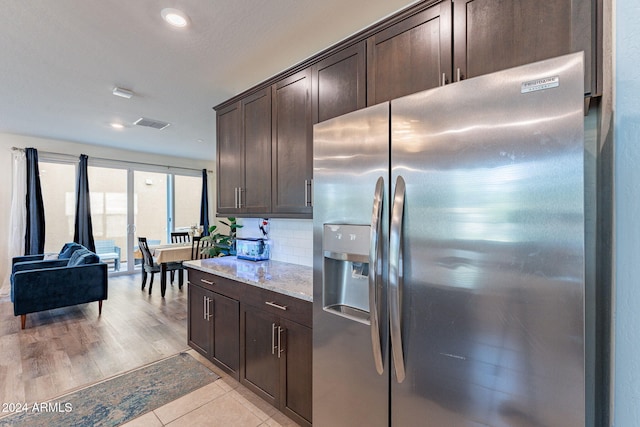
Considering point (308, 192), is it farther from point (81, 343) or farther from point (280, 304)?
point (81, 343)

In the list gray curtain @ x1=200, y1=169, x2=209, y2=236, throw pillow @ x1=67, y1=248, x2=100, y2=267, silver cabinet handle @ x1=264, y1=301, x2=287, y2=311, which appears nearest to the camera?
silver cabinet handle @ x1=264, y1=301, x2=287, y2=311

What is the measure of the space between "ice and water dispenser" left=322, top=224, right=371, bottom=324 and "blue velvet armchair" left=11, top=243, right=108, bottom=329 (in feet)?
12.9

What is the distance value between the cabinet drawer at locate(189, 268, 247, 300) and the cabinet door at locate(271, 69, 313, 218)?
0.68m

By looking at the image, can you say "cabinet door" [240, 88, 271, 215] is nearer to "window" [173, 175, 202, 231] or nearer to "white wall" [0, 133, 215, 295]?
"white wall" [0, 133, 215, 295]

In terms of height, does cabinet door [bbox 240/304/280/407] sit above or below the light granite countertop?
below

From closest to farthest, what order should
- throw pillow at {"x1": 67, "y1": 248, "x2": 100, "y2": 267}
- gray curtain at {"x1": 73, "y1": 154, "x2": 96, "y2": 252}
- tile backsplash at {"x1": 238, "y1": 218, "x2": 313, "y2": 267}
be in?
tile backsplash at {"x1": 238, "y1": 218, "x2": 313, "y2": 267} → throw pillow at {"x1": 67, "y1": 248, "x2": 100, "y2": 267} → gray curtain at {"x1": 73, "y1": 154, "x2": 96, "y2": 252}

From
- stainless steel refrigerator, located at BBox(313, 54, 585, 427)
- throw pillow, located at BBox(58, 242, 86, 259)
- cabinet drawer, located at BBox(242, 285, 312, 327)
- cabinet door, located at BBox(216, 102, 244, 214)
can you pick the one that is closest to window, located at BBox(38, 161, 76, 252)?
throw pillow, located at BBox(58, 242, 86, 259)

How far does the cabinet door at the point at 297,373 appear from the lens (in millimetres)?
1702

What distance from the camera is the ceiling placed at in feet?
6.23

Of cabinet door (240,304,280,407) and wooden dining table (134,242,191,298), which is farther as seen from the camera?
wooden dining table (134,242,191,298)

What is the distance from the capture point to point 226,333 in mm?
2338

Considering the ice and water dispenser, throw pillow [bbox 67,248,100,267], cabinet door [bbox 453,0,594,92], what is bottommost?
throw pillow [bbox 67,248,100,267]

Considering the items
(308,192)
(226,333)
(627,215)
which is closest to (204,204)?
(226,333)

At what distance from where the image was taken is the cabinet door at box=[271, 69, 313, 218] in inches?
85.4
